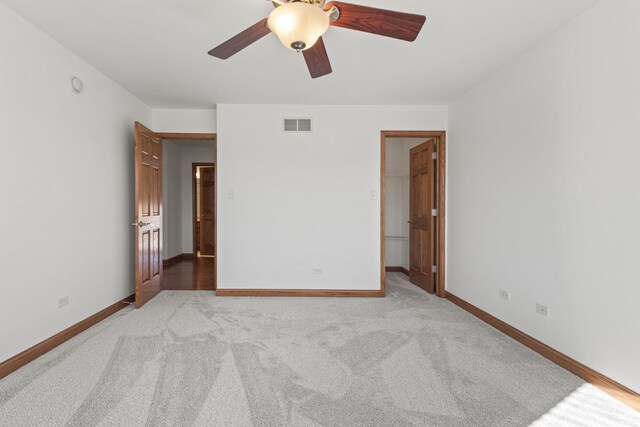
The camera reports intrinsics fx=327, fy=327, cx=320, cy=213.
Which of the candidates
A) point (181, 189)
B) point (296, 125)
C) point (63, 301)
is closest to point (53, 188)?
point (63, 301)

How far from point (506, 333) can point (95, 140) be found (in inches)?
168

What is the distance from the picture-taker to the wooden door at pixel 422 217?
14.2 feet

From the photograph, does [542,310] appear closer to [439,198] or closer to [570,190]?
[570,190]

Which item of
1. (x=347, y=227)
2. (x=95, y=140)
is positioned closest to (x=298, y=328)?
(x=347, y=227)

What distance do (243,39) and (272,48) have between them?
0.85 metres

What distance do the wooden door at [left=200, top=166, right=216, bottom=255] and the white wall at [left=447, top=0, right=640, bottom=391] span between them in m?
5.86

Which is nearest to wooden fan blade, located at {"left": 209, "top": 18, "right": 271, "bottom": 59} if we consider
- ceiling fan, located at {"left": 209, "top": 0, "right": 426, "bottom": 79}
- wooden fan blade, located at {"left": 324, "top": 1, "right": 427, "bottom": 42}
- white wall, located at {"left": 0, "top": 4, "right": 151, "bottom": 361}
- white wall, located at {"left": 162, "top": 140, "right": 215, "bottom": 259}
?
ceiling fan, located at {"left": 209, "top": 0, "right": 426, "bottom": 79}

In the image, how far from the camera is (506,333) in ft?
9.59

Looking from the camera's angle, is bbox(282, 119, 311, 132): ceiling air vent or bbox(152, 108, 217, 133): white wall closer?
bbox(282, 119, 311, 132): ceiling air vent

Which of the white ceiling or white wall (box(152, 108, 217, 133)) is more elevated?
the white ceiling

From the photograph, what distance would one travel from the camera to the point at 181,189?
23.0 feet

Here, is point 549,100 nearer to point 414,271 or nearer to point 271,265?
point 414,271

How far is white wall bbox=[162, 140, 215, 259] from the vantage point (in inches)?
257

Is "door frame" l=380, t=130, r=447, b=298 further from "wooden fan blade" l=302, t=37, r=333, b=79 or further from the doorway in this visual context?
the doorway
